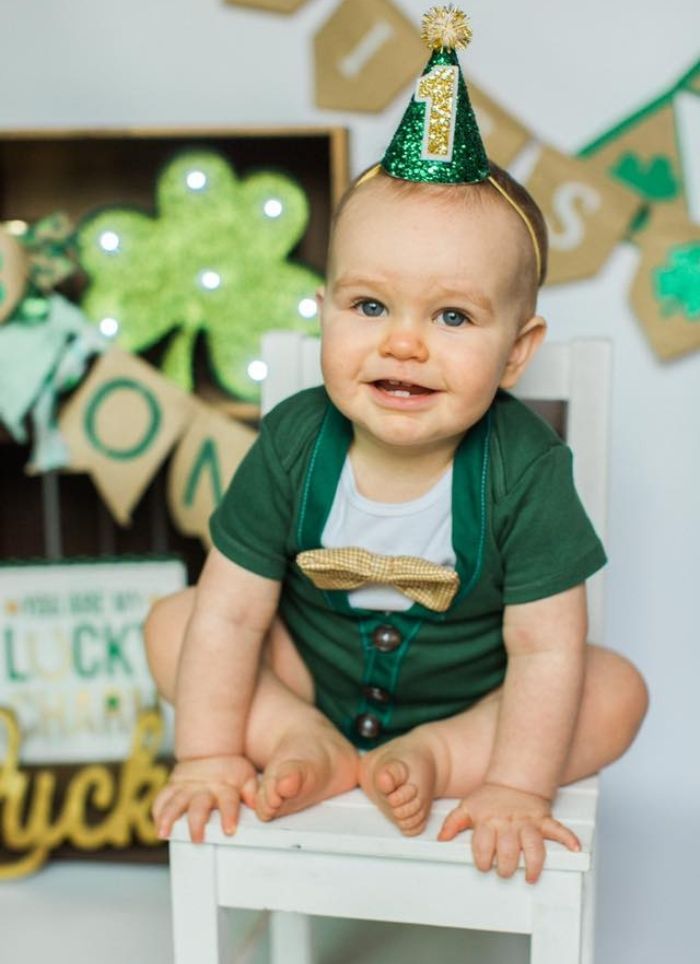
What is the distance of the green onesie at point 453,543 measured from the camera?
976mm

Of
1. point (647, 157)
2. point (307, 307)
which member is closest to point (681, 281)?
point (647, 157)

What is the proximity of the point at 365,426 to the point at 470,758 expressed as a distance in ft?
0.82

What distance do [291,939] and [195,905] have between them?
28 cm

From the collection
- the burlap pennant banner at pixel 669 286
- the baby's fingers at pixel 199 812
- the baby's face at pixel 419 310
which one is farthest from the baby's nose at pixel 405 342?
the burlap pennant banner at pixel 669 286

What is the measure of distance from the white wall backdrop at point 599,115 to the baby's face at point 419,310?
55cm

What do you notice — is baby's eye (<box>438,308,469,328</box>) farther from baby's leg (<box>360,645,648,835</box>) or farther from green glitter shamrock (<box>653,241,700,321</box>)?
green glitter shamrock (<box>653,241,700,321</box>)

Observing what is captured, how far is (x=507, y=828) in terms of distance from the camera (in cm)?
90

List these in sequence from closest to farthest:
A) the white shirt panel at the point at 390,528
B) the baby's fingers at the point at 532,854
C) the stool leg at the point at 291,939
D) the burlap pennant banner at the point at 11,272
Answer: the baby's fingers at the point at 532,854
the white shirt panel at the point at 390,528
the stool leg at the point at 291,939
the burlap pennant banner at the point at 11,272

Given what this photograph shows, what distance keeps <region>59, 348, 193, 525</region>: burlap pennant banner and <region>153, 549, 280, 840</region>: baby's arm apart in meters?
0.40

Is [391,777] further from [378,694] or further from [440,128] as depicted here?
[440,128]

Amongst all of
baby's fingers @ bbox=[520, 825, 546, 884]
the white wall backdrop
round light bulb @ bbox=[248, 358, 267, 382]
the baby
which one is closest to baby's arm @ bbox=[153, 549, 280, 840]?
the baby

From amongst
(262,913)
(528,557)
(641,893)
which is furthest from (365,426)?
(641,893)

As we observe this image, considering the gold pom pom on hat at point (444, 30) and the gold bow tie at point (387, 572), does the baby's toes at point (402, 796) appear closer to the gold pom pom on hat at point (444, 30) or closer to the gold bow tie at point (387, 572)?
the gold bow tie at point (387, 572)

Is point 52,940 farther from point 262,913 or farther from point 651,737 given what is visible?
point 651,737
